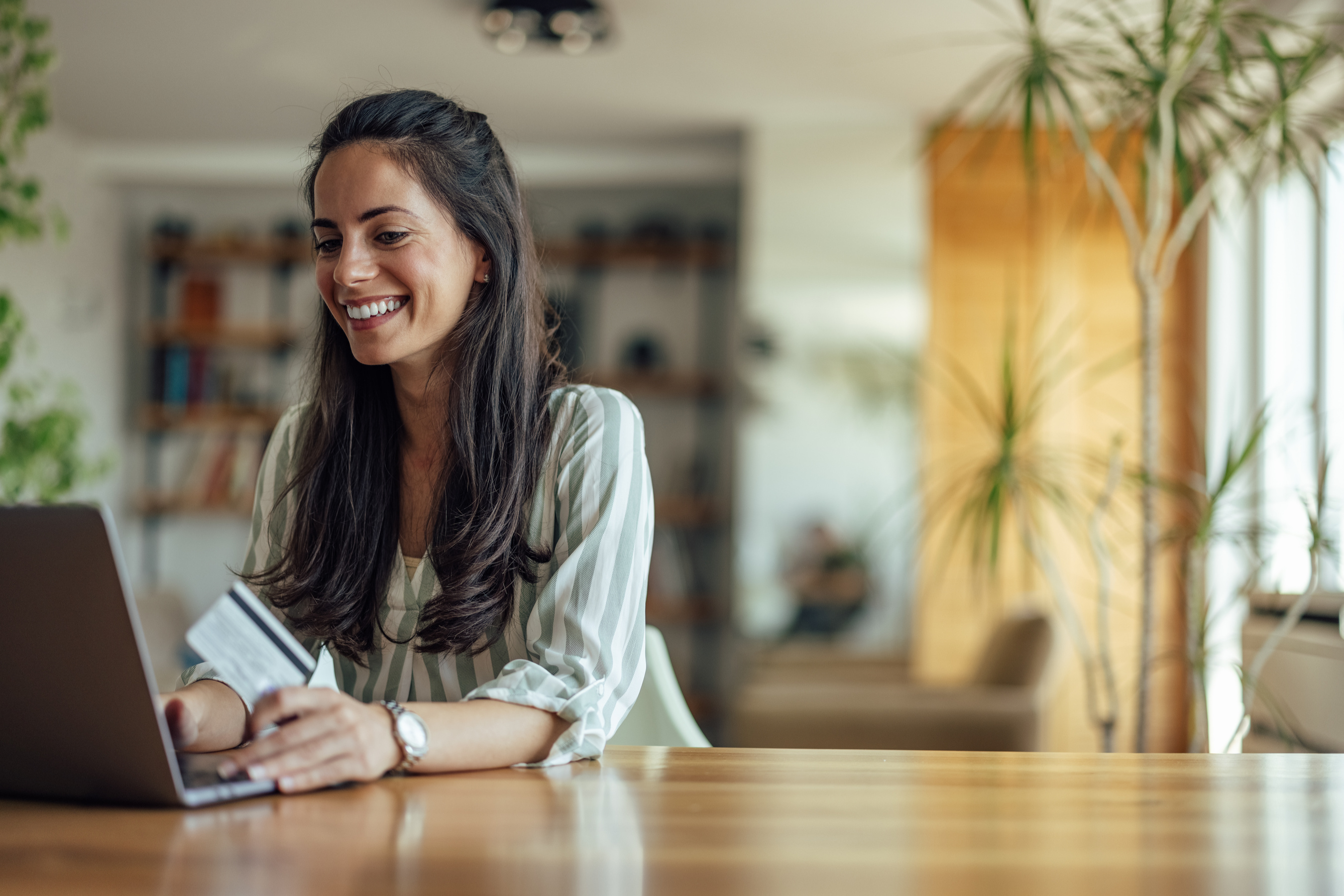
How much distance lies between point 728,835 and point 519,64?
418 cm

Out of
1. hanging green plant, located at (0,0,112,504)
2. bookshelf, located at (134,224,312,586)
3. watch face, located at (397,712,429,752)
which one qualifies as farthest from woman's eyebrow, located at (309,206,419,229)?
bookshelf, located at (134,224,312,586)

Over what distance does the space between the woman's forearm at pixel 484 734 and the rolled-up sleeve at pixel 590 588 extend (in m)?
0.01

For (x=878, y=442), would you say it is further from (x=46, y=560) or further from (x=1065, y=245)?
(x=46, y=560)

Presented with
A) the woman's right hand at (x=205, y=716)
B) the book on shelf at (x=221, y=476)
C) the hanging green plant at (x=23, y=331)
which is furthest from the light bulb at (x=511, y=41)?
the woman's right hand at (x=205, y=716)

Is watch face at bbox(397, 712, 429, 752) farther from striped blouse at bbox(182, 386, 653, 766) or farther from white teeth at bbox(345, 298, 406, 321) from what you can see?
white teeth at bbox(345, 298, 406, 321)

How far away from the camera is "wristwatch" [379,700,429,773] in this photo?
2.98 feet

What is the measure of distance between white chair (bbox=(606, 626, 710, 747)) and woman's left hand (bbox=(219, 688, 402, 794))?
63 centimetres

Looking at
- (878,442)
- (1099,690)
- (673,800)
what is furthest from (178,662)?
(673,800)

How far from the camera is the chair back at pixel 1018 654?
3.05 meters

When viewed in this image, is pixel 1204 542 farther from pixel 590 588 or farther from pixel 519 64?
pixel 519 64

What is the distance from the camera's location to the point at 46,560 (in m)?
0.75

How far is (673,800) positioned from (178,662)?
4556 millimetres

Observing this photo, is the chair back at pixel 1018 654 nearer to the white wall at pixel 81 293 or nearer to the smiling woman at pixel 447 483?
the smiling woman at pixel 447 483

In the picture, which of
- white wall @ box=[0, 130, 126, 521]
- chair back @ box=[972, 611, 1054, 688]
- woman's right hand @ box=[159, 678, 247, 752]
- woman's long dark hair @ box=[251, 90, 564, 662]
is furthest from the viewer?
white wall @ box=[0, 130, 126, 521]
